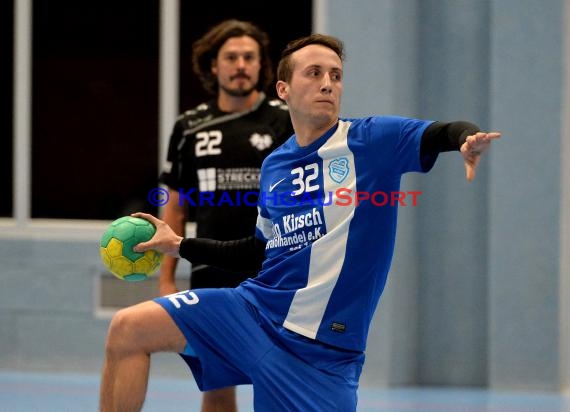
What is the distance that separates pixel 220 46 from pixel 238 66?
0.60 ft

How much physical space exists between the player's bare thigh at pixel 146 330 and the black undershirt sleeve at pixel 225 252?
0.36 metres

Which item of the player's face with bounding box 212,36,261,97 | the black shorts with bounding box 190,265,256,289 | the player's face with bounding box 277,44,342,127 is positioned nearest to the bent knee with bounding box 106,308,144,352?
the player's face with bounding box 277,44,342,127

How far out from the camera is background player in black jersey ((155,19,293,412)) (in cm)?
529

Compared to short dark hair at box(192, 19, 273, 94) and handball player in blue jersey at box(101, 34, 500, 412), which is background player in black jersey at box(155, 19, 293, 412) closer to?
short dark hair at box(192, 19, 273, 94)

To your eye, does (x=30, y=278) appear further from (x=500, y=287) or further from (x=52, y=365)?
(x=500, y=287)

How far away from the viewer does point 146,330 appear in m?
3.82

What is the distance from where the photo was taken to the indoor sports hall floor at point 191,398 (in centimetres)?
676

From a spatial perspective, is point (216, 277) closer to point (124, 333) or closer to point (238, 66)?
point (238, 66)

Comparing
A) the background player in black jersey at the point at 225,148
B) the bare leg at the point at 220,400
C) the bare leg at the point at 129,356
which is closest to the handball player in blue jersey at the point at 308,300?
the bare leg at the point at 129,356

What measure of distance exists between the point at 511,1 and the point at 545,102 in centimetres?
68

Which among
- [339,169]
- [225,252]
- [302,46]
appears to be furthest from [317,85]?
[225,252]

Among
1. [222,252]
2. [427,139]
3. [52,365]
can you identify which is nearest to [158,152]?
[52,365]

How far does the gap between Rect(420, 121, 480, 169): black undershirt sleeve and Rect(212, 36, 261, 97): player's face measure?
71.1 inches

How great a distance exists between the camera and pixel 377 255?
392 cm
